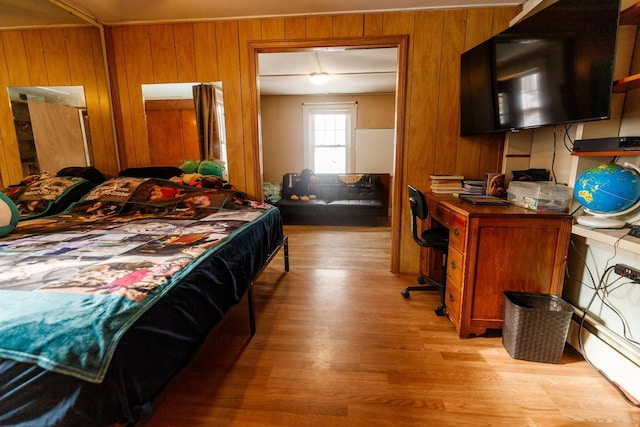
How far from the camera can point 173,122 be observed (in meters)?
2.72

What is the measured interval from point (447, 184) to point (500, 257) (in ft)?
3.02

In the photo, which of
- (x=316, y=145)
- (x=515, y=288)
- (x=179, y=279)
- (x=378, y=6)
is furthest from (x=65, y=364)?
(x=316, y=145)

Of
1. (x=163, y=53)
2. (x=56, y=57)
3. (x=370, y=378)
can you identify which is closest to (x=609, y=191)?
(x=370, y=378)

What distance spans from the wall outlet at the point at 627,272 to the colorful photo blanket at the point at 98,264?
1.94m

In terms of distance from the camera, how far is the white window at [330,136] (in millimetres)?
5746

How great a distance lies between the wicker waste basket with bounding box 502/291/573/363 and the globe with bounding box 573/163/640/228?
0.51 m

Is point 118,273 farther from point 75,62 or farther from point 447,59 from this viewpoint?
point 447,59

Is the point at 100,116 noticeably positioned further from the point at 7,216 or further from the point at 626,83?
the point at 626,83

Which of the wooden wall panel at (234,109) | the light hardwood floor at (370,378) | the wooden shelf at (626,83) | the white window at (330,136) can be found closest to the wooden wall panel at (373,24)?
the wooden wall panel at (234,109)

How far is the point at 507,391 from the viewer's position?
132 centimetres

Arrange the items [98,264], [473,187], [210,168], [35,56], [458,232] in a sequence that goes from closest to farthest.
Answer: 1. [98,264]
2. [458,232]
3. [35,56]
4. [473,187]
5. [210,168]

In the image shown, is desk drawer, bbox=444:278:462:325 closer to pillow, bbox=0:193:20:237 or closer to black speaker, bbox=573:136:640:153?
black speaker, bbox=573:136:640:153

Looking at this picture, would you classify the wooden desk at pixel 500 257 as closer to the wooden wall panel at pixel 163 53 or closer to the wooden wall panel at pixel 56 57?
the wooden wall panel at pixel 163 53

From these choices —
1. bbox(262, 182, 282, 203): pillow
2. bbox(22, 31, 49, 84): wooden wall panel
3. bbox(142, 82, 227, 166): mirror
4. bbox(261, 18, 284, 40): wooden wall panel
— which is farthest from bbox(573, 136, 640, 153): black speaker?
bbox(262, 182, 282, 203): pillow
